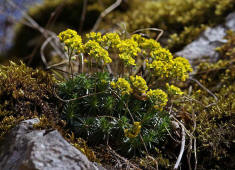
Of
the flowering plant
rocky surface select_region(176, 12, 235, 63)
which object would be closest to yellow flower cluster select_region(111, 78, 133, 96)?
the flowering plant

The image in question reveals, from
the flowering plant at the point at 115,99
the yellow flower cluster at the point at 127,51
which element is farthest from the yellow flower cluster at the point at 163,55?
the yellow flower cluster at the point at 127,51

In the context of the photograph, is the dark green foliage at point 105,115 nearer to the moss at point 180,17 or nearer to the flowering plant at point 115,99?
the flowering plant at point 115,99

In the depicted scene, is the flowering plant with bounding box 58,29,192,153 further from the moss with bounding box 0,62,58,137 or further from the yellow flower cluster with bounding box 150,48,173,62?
the moss with bounding box 0,62,58,137

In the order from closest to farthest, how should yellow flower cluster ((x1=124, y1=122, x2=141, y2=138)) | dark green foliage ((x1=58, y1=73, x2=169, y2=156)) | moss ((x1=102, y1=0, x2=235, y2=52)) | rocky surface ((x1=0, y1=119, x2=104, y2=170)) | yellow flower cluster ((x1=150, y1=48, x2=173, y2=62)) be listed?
rocky surface ((x1=0, y1=119, x2=104, y2=170)) → yellow flower cluster ((x1=124, y1=122, x2=141, y2=138)) → dark green foliage ((x1=58, y1=73, x2=169, y2=156)) → yellow flower cluster ((x1=150, y1=48, x2=173, y2=62)) → moss ((x1=102, y1=0, x2=235, y2=52))

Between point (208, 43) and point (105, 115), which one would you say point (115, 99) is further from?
point (208, 43)

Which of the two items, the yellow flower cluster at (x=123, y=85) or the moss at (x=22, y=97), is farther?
the moss at (x=22, y=97)

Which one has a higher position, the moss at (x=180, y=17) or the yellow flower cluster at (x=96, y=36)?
the moss at (x=180, y=17)
